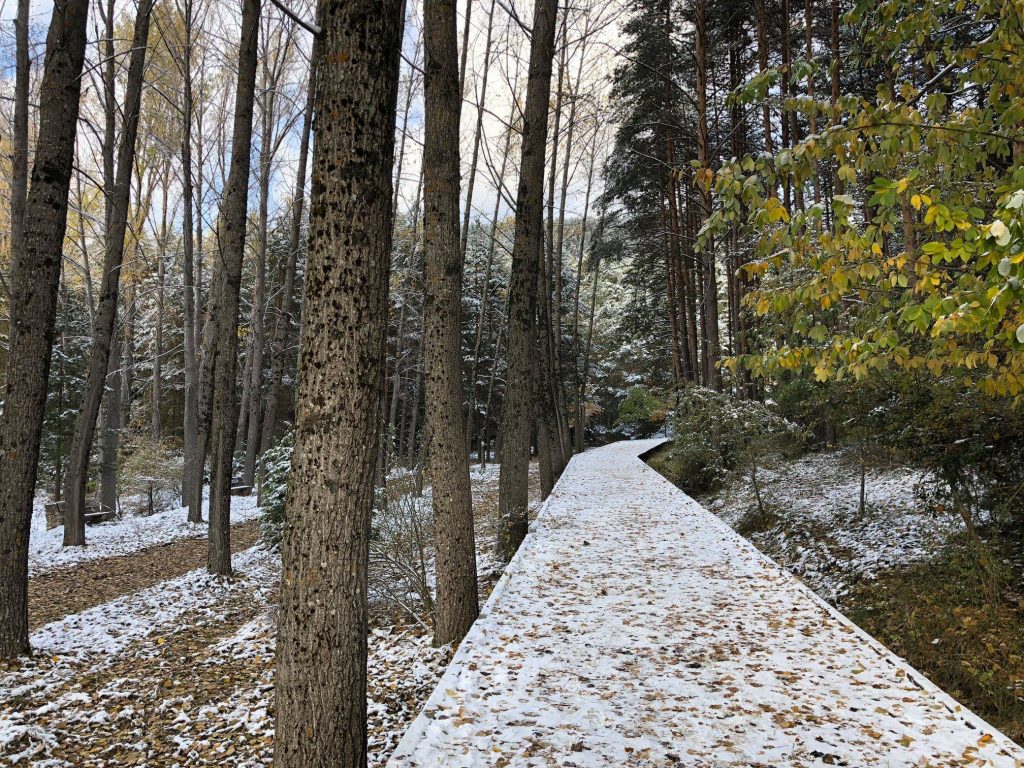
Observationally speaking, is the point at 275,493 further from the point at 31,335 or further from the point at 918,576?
the point at 918,576

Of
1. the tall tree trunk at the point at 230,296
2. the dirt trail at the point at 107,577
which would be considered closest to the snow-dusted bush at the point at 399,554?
the tall tree trunk at the point at 230,296

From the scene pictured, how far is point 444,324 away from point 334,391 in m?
2.72

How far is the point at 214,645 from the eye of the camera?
6.41m

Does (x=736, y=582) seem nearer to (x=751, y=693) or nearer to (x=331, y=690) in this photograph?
(x=751, y=693)

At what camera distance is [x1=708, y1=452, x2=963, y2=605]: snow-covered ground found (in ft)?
24.2

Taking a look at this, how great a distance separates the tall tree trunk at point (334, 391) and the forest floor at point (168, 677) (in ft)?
4.70

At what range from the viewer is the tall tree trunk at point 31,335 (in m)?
5.61

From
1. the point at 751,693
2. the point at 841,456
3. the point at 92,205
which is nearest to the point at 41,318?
the point at 751,693

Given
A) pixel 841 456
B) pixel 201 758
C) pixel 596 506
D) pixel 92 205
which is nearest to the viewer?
pixel 201 758

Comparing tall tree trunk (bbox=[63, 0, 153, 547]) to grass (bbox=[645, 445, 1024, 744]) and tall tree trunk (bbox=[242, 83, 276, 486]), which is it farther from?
grass (bbox=[645, 445, 1024, 744])

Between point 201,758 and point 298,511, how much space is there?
2.65 meters

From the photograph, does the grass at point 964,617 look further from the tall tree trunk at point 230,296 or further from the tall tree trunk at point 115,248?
the tall tree trunk at point 115,248

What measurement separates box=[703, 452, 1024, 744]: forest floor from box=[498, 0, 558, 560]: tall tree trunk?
3.88 meters

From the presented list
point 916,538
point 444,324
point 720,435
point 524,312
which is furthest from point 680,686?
point 720,435
